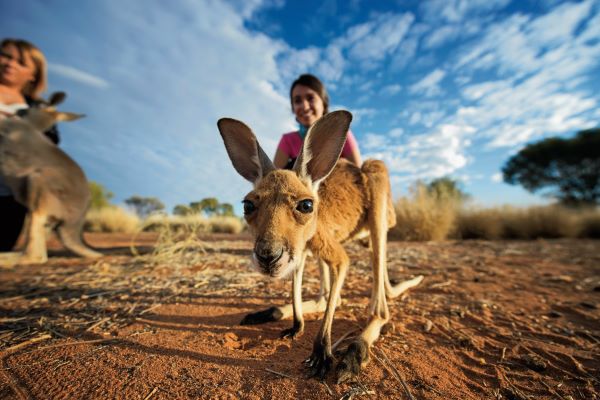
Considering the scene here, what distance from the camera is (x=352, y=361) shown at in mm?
1604

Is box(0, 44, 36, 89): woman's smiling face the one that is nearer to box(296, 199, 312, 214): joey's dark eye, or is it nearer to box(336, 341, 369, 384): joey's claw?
box(296, 199, 312, 214): joey's dark eye

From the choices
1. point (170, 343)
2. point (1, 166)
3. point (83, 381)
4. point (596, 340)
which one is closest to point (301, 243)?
point (170, 343)

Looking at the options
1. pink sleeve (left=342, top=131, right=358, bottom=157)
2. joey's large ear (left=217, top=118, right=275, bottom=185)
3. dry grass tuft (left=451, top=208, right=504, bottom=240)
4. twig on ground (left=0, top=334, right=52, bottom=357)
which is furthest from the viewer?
dry grass tuft (left=451, top=208, right=504, bottom=240)

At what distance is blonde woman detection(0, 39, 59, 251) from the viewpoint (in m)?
4.66

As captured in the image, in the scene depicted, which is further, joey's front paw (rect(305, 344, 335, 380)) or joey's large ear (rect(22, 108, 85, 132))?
joey's large ear (rect(22, 108, 85, 132))

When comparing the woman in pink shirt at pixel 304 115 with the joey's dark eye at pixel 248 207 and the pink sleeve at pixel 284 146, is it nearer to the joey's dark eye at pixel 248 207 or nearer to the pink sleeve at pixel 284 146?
the pink sleeve at pixel 284 146

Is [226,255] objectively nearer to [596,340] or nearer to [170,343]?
[170,343]

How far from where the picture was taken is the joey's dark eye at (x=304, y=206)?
180cm

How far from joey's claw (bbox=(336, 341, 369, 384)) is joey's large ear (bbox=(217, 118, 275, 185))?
54.4 inches

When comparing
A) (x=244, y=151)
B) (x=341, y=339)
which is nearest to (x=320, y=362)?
(x=341, y=339)

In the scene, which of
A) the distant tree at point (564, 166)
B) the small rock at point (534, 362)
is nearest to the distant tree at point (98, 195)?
the small rock at point (534, 362)

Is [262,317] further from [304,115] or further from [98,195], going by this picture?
[98,195]

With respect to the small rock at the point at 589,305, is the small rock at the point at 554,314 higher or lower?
higher

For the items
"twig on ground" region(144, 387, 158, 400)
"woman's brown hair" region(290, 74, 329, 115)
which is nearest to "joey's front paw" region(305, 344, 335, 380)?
"twig on ground" region(144, 387, 158, 400)
